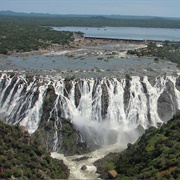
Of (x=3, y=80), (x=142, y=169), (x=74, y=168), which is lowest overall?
(x=74, y=168)

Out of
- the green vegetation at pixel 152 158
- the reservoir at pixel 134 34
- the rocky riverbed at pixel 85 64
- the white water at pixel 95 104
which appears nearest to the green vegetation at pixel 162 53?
the rocky riverbed at pixel 85 64

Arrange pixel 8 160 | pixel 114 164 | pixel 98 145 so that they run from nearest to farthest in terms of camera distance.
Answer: pixel 8 160 < pixel 114 164 < pixel 98 145

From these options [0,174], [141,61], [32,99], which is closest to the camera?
[0,174]

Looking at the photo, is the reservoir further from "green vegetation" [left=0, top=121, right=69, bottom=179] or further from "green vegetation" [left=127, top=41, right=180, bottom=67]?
"green vegetation" [left=0, top=121, right=69, bottom=179]

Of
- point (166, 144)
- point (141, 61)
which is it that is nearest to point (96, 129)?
point (166, 144)

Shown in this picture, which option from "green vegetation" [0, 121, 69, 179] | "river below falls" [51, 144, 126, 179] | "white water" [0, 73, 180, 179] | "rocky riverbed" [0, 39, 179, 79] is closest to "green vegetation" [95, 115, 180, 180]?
"river below falls" [51, 144, 126, 179]

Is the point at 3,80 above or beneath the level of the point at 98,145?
above

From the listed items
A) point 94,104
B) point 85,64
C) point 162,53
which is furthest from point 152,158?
point 162,53

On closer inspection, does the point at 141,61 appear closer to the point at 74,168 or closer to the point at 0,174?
the point at 74,168

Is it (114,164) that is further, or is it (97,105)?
(97,105)

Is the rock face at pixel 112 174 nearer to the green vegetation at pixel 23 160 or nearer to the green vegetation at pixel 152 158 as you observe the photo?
the green vegetation at pixel 152 158
